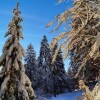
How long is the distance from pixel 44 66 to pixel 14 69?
58.8 metres

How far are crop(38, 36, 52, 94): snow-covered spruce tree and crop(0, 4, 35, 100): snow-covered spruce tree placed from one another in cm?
5298

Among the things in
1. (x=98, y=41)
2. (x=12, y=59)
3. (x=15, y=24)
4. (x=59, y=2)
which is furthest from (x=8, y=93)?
(x=98, y=41)

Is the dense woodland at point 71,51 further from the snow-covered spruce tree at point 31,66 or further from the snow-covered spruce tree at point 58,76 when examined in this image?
the snow-covered spruce tree at point 31,66

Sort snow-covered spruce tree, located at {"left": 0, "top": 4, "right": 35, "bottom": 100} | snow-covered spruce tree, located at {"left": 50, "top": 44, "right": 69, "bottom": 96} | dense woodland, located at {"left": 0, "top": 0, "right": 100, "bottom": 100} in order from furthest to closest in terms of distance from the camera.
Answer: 1. snow-covered spruce tree, located at {"left": 50, "top": 44, "right": 69, "bottom": 96}
2. snow-covered spruce tree, located at {"left": 0, "top": 4, "right": 35, "bottom": 100}
3. dense woodland, located at {"left": 0, "top": 0, "right": 100, "bottom": 100}

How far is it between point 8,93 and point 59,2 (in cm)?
1078

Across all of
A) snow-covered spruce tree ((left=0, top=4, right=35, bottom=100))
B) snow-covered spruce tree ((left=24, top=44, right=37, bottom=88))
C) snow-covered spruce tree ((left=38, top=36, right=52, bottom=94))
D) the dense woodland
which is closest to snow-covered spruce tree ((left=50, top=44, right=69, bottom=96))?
snow-covered spruce tree ((left=38, top=36, right=52, bottom=94))

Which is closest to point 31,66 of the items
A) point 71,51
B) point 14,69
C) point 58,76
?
point 58,76

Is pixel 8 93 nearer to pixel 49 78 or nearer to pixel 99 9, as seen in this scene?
pixel 99 9

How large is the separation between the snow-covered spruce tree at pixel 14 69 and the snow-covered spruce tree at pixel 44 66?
53.0 metres

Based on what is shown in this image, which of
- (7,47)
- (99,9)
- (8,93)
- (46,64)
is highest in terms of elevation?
(46,64)

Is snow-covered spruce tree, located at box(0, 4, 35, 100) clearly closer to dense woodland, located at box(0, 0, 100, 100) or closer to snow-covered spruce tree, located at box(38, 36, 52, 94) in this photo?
dense woodland, located at box(0, 0, 100, 100)

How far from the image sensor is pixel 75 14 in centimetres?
620

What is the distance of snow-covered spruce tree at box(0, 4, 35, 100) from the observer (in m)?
16.4

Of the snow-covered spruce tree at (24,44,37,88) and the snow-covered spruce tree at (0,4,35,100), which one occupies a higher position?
the snow-covered spruce tree at (24,44,37,88)
